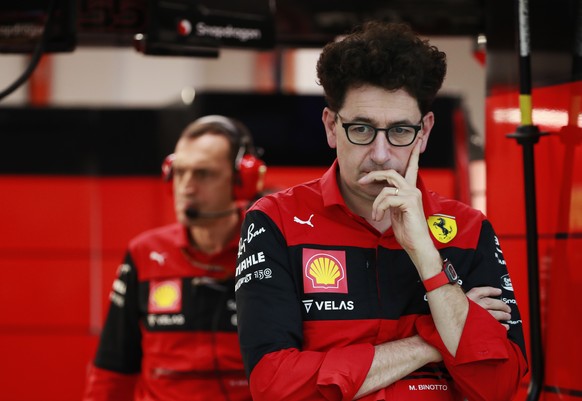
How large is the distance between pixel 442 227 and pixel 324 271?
33cm

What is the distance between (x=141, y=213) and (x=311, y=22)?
10.4 feet

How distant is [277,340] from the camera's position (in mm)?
2434

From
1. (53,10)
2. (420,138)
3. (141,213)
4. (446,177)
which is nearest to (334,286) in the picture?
(420,138)

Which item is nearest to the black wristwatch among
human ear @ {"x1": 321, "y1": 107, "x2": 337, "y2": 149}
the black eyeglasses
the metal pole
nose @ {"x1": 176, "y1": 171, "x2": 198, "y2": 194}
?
the black eyeglasses

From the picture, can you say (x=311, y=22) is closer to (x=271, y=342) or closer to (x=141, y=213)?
(x=271, y=342)

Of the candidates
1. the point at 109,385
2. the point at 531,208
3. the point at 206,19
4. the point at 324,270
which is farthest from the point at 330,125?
the point at 109,385

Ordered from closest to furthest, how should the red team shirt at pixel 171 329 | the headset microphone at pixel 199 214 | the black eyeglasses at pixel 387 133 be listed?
1. the black eyeglasses at pixel 387 133
2. the red team shirt at pixel 171 329
3. the headset microphone at pixel 199 214

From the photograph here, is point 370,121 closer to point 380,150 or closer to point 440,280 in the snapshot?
point 380,150

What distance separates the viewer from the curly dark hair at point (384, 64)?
8.20 ft

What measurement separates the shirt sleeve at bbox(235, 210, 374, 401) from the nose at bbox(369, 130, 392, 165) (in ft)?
1.02

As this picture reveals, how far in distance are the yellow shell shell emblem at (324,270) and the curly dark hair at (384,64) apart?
374mm

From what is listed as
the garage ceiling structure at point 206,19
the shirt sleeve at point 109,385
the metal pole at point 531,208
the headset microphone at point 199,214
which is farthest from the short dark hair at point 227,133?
the metal pole at point 531,208

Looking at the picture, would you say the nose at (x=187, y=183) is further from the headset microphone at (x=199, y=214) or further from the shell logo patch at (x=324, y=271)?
the shell logo patch at (x=324, y=271)

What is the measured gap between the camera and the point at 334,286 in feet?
8.27
